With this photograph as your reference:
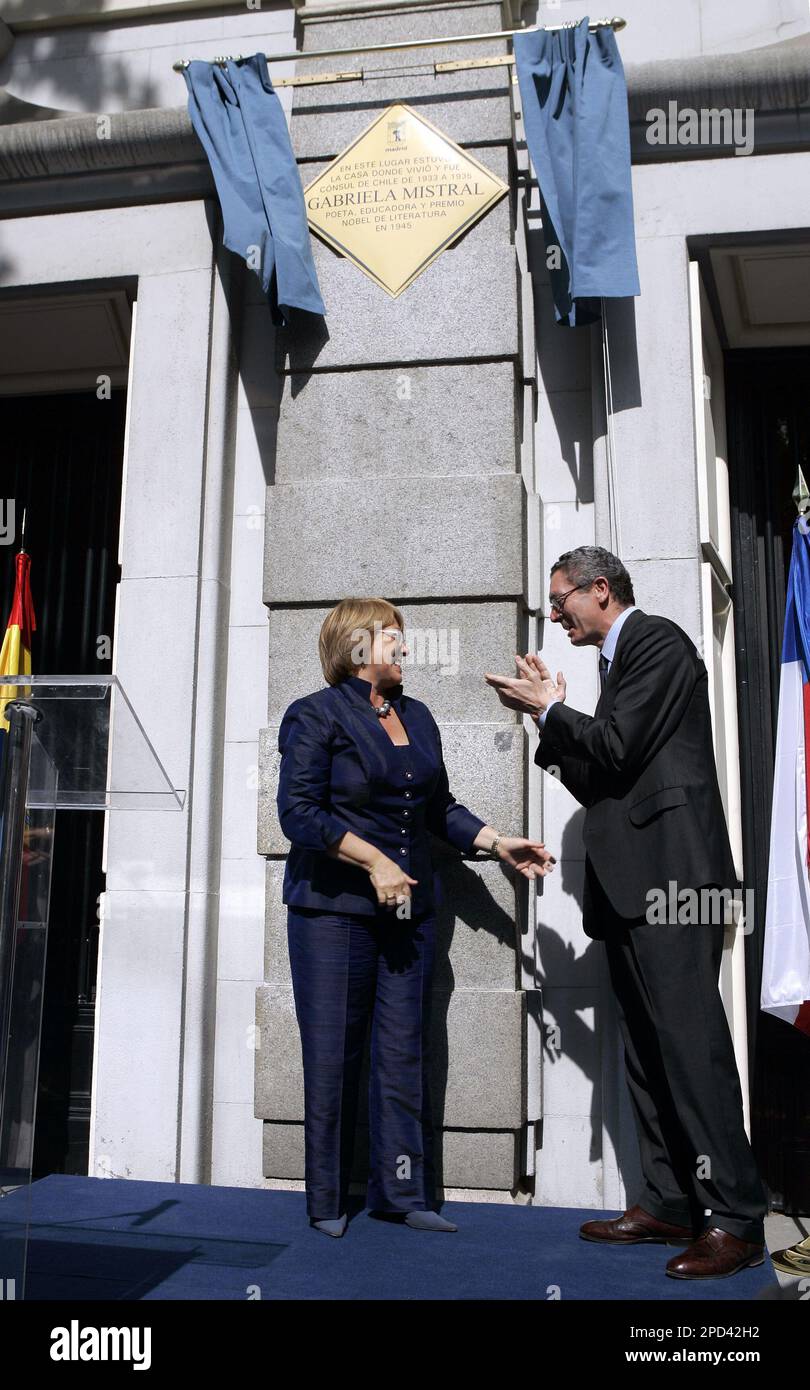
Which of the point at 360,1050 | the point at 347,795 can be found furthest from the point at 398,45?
the point at 360,1050

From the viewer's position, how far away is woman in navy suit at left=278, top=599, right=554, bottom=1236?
A: 509 centimetres

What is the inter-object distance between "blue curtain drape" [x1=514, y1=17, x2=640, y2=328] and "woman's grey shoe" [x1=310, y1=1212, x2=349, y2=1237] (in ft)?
14.0

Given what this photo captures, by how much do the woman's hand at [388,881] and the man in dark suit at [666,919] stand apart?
2.46 feet

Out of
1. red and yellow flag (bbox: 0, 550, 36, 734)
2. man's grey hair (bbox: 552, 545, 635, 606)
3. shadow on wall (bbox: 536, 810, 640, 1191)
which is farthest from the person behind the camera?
red and yellow flag (bbox: 0, 550, 36, 734)

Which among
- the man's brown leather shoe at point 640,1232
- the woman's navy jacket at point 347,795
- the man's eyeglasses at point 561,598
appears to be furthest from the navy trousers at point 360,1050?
the man's eyeglasses at point 561,598

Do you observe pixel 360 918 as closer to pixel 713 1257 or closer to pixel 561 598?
pixel 561 598

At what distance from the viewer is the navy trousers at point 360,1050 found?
16.8 feet

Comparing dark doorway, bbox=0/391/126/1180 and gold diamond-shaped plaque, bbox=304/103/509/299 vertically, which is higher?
gold diamond-shaped plaque, bbox=304/103/509/299

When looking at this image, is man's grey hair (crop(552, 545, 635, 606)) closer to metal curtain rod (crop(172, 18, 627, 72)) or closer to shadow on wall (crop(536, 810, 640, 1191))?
shadow on wall (crop(536, 810, 640, 1191))

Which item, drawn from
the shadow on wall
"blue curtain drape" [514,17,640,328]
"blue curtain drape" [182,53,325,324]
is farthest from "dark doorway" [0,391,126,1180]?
"blue curtain drape" [514,17,640,328]

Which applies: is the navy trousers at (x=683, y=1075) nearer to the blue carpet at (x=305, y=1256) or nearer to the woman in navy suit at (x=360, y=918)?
the blue carpet at (x=305, y=1256)

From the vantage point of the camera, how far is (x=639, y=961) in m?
4.85

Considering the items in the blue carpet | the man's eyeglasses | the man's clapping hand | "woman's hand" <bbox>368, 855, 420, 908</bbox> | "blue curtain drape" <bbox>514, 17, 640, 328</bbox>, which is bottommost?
the blue carpet
